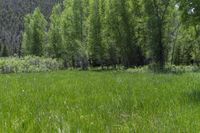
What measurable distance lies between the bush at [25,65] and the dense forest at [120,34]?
6305 mm

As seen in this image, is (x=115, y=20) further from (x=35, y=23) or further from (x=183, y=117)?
(x=183, y=117)

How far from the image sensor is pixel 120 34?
59.4 metres

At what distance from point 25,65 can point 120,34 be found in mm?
14378

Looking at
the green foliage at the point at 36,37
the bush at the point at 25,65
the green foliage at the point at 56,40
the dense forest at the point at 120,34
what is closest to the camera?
the dense forest at the point at 120,34

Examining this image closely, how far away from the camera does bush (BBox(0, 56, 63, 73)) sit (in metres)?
53.7

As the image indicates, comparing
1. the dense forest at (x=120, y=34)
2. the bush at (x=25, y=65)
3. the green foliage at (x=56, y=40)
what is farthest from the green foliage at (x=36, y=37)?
the bush at (x=25, y=65)

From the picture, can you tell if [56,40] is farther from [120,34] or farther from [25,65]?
[120,34]

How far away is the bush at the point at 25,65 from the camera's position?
53.7 meters

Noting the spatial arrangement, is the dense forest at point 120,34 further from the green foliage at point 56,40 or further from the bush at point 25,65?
the bush at point 25,65

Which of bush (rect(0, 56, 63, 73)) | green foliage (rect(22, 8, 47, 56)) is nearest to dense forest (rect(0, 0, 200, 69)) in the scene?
green foliage (rect(22, 8, 47, 56))

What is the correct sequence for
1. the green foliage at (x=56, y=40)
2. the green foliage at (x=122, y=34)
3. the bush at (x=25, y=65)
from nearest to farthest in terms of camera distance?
1. the green foliage at (x=122, y=34)
2. the bush at (x=25, y=65)
3. the green foliage at (x=56, y=40)

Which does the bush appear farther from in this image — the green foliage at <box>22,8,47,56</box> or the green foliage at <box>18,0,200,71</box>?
the green foliage at <box>22,8,47,56</box>

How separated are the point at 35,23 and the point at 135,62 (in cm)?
3495

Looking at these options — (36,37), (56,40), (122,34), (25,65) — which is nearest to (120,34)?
(122,34)
